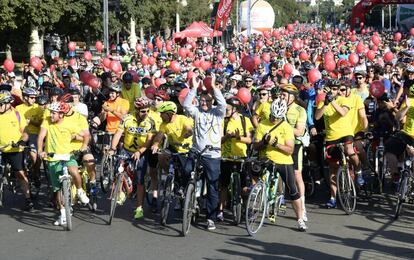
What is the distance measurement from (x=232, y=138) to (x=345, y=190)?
1.76 meters

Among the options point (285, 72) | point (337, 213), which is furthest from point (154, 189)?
point (285, 72)

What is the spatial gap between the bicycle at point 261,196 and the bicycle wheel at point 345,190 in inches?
44.6

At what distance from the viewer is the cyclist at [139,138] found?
33.6 ft

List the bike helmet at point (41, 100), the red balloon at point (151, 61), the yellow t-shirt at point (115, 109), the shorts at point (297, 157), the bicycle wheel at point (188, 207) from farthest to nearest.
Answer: the red balloon at point (151, 61) < the yellow t-shirt at point (115, 109) < the bike helmet at point (41, 100) < the shorts at point (297, 157) < the bicycle wheel at point (188, 207)

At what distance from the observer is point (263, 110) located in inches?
428

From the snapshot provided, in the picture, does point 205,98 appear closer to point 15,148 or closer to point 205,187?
point 205,187

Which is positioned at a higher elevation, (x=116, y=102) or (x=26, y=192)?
(x=116, y=102)

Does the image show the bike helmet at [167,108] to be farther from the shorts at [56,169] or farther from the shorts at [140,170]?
the shorts at [56,169]

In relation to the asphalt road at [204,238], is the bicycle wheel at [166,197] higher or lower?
higher

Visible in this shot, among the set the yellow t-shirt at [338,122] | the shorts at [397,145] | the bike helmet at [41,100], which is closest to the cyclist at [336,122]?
the yellow t-shirt at [338,122]

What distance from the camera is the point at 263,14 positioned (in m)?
89.8

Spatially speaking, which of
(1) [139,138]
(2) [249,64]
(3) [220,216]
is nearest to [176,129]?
(1) [139,138]

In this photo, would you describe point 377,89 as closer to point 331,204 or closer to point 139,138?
point 331,204

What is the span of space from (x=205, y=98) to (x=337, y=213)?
100 inches
